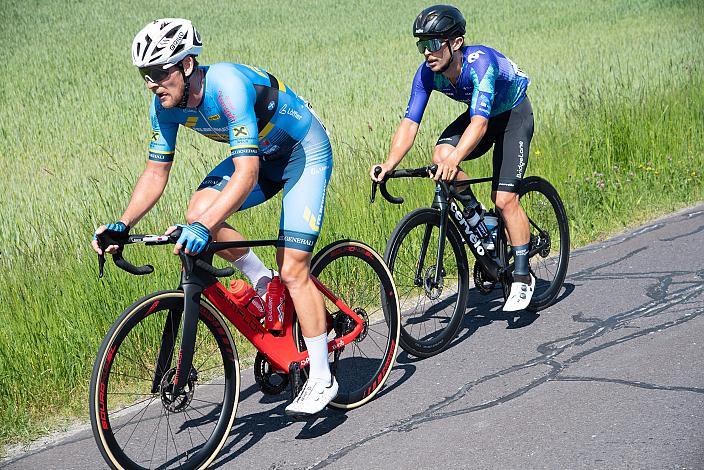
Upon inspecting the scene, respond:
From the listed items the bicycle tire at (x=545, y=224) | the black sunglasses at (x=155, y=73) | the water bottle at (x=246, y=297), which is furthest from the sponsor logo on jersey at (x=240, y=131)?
the bicycle tire at (x=545, y=224)

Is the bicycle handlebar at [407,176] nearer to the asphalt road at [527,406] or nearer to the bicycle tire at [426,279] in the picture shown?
the bicycle tire at [426,279]

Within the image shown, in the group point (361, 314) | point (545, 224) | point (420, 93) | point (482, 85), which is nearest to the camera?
point (361, 314)

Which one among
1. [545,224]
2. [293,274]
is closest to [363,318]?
[293,274]

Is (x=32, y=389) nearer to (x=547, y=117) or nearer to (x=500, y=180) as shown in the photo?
(x=500, y=180)

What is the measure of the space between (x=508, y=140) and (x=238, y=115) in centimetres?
267

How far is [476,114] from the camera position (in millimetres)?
6266

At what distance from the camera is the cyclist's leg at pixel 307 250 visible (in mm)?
5152

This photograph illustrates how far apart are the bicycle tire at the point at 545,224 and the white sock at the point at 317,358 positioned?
2.33 metres

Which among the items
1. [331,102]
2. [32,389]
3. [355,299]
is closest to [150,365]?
[32,389]

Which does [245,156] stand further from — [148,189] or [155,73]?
[148,189]

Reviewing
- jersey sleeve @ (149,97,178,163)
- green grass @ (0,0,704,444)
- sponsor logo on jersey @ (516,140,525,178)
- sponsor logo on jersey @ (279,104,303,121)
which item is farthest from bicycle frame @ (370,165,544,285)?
green grass @ (0,0,704,444)

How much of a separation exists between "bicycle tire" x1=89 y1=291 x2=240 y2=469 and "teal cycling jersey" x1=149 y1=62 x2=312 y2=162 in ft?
2.80

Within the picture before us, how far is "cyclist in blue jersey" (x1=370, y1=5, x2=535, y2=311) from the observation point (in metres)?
6.24

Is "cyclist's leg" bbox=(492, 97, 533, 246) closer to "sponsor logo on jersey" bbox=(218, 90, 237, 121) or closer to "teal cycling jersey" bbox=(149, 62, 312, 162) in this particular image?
"teal cycling jersey" bbox=(149, 62, 312, 162)
